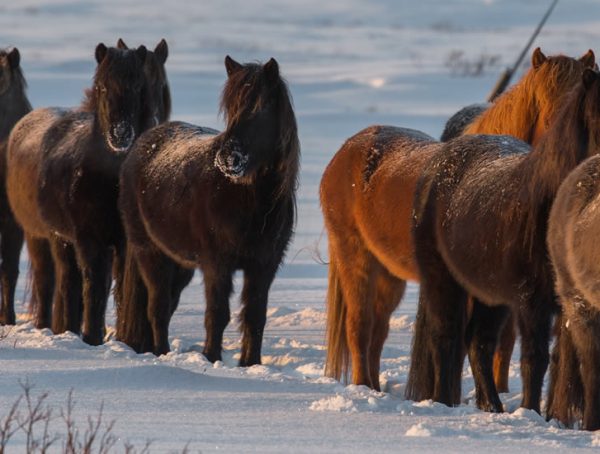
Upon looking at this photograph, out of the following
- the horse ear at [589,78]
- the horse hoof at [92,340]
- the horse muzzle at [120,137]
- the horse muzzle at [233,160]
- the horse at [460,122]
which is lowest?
the horse hoof at [92,340]

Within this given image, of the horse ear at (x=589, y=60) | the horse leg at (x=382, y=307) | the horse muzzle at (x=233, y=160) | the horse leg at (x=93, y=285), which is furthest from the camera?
the horse leg at (x=93, y=285)

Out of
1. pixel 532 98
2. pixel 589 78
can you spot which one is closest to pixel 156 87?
pixel 532 98

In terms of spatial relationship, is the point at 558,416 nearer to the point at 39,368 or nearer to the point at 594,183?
the point at 594,183

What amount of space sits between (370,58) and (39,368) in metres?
33.7

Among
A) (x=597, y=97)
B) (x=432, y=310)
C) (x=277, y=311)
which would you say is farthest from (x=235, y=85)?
(x=277, y=311)

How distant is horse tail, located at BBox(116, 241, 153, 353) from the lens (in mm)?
10016

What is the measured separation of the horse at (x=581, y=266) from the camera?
656 centimetres

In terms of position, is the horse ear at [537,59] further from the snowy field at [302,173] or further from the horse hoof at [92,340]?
the horse hoof at [92,340]

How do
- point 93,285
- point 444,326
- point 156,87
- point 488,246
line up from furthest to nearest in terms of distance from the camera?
point 156,87
point 93,285
point 444,326
point 488,246

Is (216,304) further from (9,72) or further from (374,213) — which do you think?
(9,72)

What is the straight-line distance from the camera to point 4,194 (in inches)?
471

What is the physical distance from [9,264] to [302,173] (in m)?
9.55

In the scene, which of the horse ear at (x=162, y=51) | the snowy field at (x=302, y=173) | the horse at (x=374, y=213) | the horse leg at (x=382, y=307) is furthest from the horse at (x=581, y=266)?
the horse ear at (x=162, y=51)

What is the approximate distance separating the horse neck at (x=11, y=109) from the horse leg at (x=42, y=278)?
1.76m
